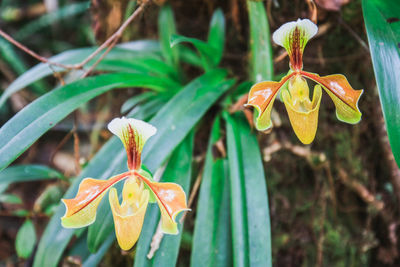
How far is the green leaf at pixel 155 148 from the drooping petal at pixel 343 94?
334 millimetres

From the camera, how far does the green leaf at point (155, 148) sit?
78 centimetres

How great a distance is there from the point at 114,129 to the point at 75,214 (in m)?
0.19

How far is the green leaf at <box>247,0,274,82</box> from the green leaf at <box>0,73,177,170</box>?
340 mm

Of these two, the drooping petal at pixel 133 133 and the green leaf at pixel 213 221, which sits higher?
the drooping petal at pixel 133 133

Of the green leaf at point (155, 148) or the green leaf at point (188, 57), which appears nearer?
the green leaf at point (155, 148)

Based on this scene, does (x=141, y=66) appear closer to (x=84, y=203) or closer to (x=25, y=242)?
(x=84, y=203)

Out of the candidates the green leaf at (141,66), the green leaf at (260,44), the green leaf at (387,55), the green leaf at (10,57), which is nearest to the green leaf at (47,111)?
the green leaf at (141,66)

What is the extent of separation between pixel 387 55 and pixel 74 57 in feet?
2.97

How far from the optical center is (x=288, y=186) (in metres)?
1.11

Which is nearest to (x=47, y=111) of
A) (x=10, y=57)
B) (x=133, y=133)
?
→ (x=133, y=133)

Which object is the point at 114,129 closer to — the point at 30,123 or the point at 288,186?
the point at 30,123

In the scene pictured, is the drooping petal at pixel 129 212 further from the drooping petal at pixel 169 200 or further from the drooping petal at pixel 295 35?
the drooping petal at pixel 295 35

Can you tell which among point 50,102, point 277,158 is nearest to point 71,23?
point 50,102

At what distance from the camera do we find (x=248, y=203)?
2.49ft
